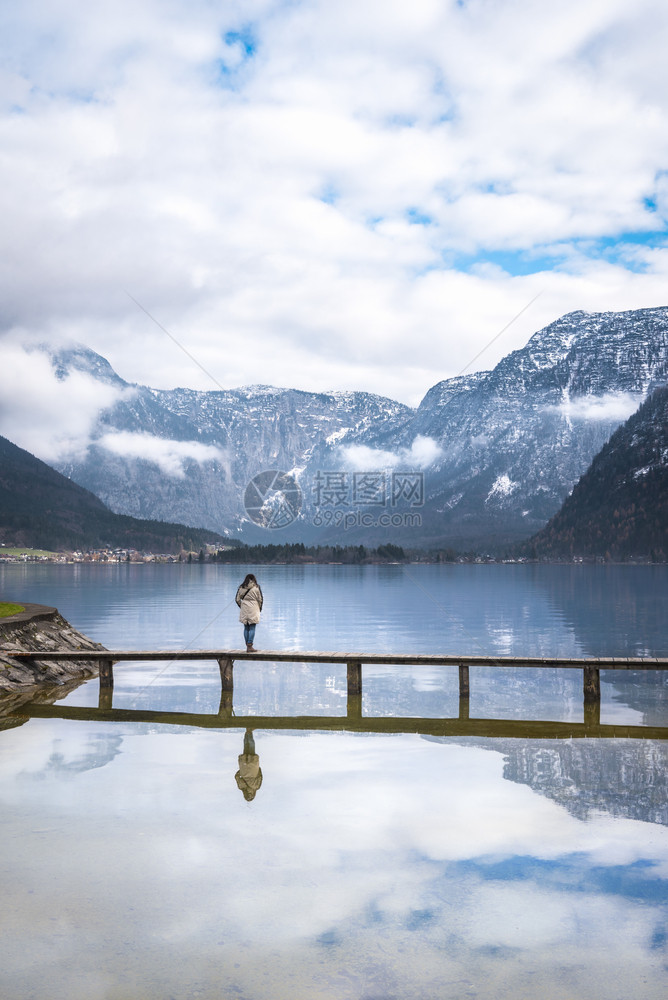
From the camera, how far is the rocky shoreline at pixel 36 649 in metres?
28.0

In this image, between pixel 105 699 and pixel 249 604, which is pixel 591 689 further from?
pixel 105 699

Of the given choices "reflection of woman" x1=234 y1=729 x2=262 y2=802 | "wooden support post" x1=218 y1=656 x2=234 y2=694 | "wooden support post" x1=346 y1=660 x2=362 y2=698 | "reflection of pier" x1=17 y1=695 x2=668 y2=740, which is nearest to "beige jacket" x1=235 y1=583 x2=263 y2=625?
"wooden support post" x1=218 y1=656 x2=234 y2=694

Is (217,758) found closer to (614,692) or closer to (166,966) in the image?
(166,966)

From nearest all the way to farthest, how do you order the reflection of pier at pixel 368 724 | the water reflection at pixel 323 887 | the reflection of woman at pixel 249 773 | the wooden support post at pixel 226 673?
1. the water reflection at pixel 323 887
2. the reflection of woman at pixel 249 773
3. the reflection of pier at pixel 368 724
4. the wooden support post at pixel 226 673

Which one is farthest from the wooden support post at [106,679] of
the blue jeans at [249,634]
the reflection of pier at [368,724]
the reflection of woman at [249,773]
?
the reflection of woman at [249,773]

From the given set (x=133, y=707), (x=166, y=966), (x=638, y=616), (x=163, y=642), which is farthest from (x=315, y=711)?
(x=638, y=616)

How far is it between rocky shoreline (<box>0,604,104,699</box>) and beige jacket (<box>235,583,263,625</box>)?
7.23m

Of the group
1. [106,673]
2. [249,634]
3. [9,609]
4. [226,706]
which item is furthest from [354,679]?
[9,609]

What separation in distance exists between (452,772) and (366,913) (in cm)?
747

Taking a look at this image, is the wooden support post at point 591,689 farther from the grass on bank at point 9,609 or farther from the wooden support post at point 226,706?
the grass on bank at point 9,609

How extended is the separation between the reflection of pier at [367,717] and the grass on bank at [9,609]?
4.82m

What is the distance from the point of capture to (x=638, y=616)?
9481cm

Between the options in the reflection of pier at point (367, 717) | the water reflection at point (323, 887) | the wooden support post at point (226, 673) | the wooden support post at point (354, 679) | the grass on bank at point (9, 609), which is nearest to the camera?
the water reflection at point (323, 887)

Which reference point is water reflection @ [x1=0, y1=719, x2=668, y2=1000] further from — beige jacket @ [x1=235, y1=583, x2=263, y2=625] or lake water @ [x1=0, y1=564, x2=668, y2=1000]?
beige jacket @ [x1=235, y1=583, x2=263, y2=625]
